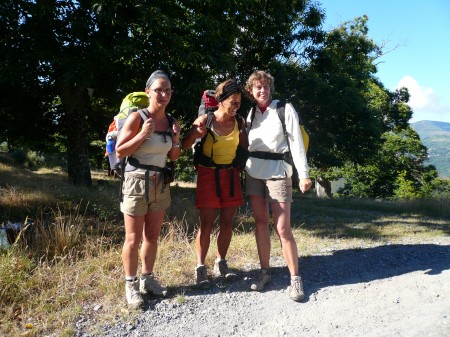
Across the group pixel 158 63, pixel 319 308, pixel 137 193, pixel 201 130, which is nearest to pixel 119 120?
pixel 137 193

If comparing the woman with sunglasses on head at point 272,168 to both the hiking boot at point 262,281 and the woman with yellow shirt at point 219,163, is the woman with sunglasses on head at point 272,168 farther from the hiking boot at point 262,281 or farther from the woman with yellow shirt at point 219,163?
the woman with yellow shirt at point 219,163

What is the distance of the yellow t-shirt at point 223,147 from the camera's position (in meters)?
3.53

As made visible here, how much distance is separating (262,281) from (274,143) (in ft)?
4.43

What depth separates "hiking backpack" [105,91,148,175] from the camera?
10.3ft

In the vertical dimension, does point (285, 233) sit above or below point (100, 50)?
below

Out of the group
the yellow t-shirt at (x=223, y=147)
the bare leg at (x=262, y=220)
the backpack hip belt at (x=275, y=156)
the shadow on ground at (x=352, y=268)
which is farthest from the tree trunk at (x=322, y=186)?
the yellow t-shirt at (x=223, y=147)

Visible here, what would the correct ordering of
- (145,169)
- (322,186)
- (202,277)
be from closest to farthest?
(145,169) < (202,277) < (322,186)

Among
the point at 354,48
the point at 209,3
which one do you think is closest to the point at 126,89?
the point at 209,3

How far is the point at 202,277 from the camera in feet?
12.2

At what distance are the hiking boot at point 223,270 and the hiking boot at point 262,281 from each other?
254 mm

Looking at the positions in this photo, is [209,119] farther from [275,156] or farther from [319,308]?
[319,308]

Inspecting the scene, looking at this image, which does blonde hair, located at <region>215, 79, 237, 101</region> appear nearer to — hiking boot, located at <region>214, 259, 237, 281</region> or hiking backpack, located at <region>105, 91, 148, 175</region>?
hiking backpack, located at <region>105, 91, 148, 175</region>

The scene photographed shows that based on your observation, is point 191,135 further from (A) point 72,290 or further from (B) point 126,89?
(B) point 126,89

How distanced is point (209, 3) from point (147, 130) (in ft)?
22.4
